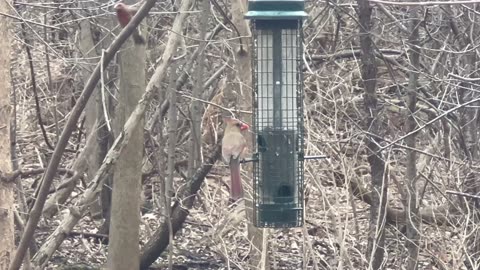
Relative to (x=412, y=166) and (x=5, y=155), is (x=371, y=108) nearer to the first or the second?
(x=412, y=166)

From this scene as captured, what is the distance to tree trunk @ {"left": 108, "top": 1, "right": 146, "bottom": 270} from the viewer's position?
819cm

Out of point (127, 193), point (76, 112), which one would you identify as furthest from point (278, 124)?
point (127, 193)

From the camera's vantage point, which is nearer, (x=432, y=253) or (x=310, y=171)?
(x=310, y=171)

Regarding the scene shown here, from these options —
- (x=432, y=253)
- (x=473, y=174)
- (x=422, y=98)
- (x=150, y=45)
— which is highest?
(x=150, y=45)

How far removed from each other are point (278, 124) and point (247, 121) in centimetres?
257

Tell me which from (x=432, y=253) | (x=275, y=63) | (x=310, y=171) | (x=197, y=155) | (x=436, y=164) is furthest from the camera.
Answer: (x=197, y=155)

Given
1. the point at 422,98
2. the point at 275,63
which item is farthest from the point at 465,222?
the point at 275,63

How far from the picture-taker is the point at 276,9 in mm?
4461

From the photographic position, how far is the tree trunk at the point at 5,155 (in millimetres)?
5531

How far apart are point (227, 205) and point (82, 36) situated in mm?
2698

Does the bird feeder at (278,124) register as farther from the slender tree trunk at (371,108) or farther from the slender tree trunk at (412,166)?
the slender tree trunk at (371,108)

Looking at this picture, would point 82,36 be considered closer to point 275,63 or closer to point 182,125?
point 182,125

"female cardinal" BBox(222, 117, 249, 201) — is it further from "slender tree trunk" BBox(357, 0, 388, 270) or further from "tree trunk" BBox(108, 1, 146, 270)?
"tree trunk" BBox(108, 1, 146, 270)

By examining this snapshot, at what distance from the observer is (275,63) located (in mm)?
4875
